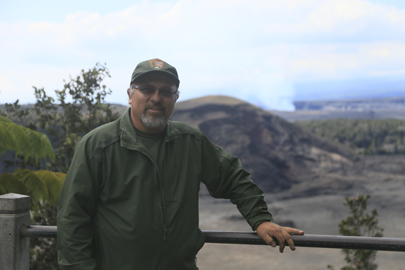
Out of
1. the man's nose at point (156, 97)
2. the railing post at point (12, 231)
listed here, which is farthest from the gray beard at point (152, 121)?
the railing post at point (12, 231)

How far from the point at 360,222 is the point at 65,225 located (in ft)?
26.4

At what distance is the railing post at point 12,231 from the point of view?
9.93 ft

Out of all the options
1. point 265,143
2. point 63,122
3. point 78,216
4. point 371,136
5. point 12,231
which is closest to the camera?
point 78,216

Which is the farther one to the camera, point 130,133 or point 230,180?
point 230,180

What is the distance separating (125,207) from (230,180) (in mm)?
674

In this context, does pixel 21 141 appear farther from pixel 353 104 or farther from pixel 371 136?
pixel 353 104

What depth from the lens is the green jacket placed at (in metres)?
2.34

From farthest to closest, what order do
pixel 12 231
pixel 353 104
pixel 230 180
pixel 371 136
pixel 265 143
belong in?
pixel 353 104
pixel 371 136
pixel 265 143
pixel 12 231
pixel 230 180

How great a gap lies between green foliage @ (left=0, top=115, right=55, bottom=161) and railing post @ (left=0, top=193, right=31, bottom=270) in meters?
2.79

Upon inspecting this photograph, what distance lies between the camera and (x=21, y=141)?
579cm

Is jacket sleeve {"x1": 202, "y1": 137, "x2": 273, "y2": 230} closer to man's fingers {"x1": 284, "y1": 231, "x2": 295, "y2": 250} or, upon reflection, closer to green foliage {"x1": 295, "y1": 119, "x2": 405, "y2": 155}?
man's fingers {"x1": 284, "y1": 231, "x2": 295, "y2": 250}

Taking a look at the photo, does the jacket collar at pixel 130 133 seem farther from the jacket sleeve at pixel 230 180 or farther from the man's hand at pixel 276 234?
the man's hand at pixel 276 234

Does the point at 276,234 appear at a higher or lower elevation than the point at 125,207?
lower

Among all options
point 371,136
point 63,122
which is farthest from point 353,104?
point 63,122
